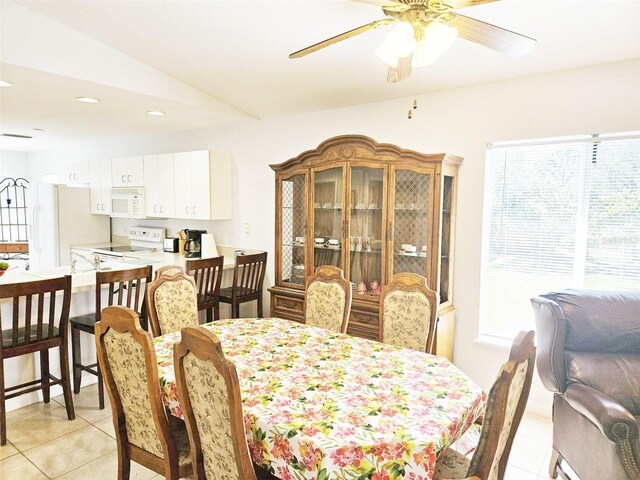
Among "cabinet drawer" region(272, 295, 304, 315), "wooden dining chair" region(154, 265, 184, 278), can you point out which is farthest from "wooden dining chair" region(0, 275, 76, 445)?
"cabinet drawer" region(272, 295, 304, 315)

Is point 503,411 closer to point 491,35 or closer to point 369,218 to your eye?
point 491,35

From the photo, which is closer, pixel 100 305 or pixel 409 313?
pixel 409 313

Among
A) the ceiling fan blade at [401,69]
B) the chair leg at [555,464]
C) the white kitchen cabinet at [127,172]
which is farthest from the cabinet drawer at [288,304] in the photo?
the white kitchen cabinet at [127,172]

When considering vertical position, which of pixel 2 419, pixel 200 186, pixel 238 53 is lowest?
pixel 2 419

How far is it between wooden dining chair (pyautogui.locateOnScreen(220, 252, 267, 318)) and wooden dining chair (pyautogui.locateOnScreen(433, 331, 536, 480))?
2.73 meters

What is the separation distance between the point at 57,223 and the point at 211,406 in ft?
17.2

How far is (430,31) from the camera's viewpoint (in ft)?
Answer: 5.25

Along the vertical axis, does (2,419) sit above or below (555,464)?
above

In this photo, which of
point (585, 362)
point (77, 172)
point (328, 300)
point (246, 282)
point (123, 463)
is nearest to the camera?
point (123, 463)

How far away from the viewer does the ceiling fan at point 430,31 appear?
153 cm

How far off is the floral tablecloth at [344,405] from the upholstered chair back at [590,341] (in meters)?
0.64

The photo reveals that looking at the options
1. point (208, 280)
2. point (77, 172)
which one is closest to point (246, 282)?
point (208, 280)

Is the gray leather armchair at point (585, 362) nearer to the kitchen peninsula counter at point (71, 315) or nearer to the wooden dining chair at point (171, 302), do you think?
the wooden dining chair at point (171, 302)

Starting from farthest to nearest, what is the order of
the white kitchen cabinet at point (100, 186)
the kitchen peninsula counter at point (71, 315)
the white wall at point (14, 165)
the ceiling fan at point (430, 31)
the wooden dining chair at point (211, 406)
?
the white wall at point (14, 165)
the white kitchen cabinet at point (100, 186)
the kitchen peninsula counter at point (71, 315)
the ceiling fan at point (430, 31)
the wooden dining chair at point (211, 406)
